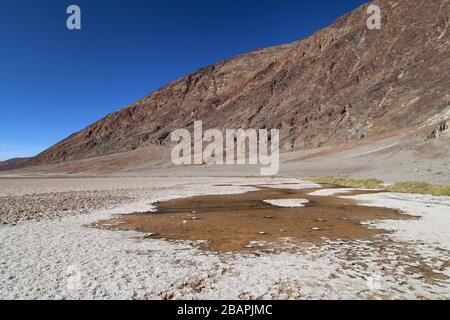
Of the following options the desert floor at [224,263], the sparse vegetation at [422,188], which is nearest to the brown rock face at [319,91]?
the sparse vegetation at [422,188]

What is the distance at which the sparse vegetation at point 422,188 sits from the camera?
21.8 meters

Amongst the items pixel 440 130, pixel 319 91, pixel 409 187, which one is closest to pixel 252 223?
pixel 409 187

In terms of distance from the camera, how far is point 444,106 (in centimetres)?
6000

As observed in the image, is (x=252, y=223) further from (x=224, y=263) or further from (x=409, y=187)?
(x=409, y=187)

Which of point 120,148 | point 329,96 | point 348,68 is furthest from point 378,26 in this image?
point 120,148

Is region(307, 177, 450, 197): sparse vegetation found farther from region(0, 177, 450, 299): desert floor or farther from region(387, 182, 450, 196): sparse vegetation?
region(0, 177, 450, 299): desert floor

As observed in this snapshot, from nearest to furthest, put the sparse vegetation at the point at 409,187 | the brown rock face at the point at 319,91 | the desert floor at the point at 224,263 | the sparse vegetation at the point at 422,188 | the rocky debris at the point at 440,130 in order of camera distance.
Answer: the desert floor at the point at 224,263, the sparse vegetation at the point at 422,188, the sparse vegetation at the point at 409,187, the rocky debris at the point at 440,130, the brown rock face at the point at 319,91

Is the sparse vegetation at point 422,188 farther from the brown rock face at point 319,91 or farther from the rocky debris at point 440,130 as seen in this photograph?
the brown rock face at point 319,91

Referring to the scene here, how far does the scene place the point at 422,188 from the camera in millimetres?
24109

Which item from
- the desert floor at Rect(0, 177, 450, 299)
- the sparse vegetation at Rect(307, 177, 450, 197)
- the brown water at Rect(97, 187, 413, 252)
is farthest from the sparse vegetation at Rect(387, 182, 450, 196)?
the desert floor at Rect(0, 177, 450, 299)

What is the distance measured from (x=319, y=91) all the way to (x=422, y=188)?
73.9 metres

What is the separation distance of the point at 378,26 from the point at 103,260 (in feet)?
331

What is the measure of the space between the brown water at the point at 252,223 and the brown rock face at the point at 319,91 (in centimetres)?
5148

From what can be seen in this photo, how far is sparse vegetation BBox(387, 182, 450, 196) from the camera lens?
859 inches
